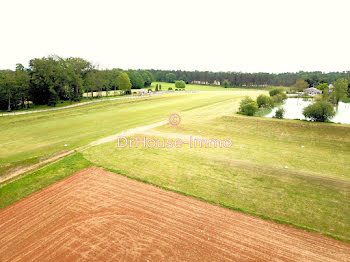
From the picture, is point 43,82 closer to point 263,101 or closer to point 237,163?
point 237,163

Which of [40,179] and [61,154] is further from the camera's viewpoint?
[61,154]

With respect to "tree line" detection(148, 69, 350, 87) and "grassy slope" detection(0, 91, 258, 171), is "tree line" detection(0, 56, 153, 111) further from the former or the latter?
"tree line" detection(148, 69, 350, 87)

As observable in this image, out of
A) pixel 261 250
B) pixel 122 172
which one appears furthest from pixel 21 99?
pixel 261 250

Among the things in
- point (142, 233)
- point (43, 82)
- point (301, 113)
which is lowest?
point (142, 233)

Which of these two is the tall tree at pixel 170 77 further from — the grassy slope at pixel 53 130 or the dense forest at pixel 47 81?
the grassy slope at pixel 53 130

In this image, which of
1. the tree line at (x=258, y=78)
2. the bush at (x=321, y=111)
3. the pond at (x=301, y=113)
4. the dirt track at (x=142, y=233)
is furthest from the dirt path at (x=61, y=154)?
the tree line at (x=258, y=78)

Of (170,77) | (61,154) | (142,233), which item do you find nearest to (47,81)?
(61,154)

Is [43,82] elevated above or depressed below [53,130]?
above

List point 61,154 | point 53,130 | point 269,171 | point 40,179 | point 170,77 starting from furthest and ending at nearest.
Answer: point 170,77 → point 53,130 → point 61,154 → point 269,171 → point 40,179
